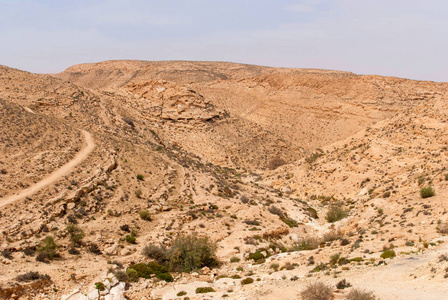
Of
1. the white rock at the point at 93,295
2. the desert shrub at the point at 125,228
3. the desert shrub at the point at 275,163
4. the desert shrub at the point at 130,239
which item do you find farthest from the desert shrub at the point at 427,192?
the desert shrub at the point at 275,163

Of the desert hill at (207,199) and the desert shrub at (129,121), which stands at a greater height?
the desert shrub at (129,121)

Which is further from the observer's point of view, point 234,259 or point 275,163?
point 275,163

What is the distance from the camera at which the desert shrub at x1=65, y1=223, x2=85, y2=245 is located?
603 inches

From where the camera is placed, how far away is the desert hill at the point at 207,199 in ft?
41.4

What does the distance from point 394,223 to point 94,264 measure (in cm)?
1222

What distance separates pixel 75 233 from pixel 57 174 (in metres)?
5.37

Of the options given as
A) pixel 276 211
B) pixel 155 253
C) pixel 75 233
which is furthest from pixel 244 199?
pixel 75 233

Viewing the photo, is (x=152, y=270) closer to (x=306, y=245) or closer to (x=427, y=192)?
(x=306, y=245)

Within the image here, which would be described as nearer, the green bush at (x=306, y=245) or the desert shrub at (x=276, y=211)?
the green bush at (x=306, y=245)

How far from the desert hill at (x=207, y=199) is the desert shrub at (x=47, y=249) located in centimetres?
19

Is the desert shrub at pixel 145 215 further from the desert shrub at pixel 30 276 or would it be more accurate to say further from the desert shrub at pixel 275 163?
the desert shrub at pixel 275 163

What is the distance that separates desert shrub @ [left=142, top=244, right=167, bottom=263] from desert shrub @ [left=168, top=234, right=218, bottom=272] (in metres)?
0.27

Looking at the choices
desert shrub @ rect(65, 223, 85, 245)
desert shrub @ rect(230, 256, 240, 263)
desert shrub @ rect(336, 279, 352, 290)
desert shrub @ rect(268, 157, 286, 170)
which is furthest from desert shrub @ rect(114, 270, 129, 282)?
desert shrub @ rect(268, 157, 286, 170)

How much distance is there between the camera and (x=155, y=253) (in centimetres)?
1537
